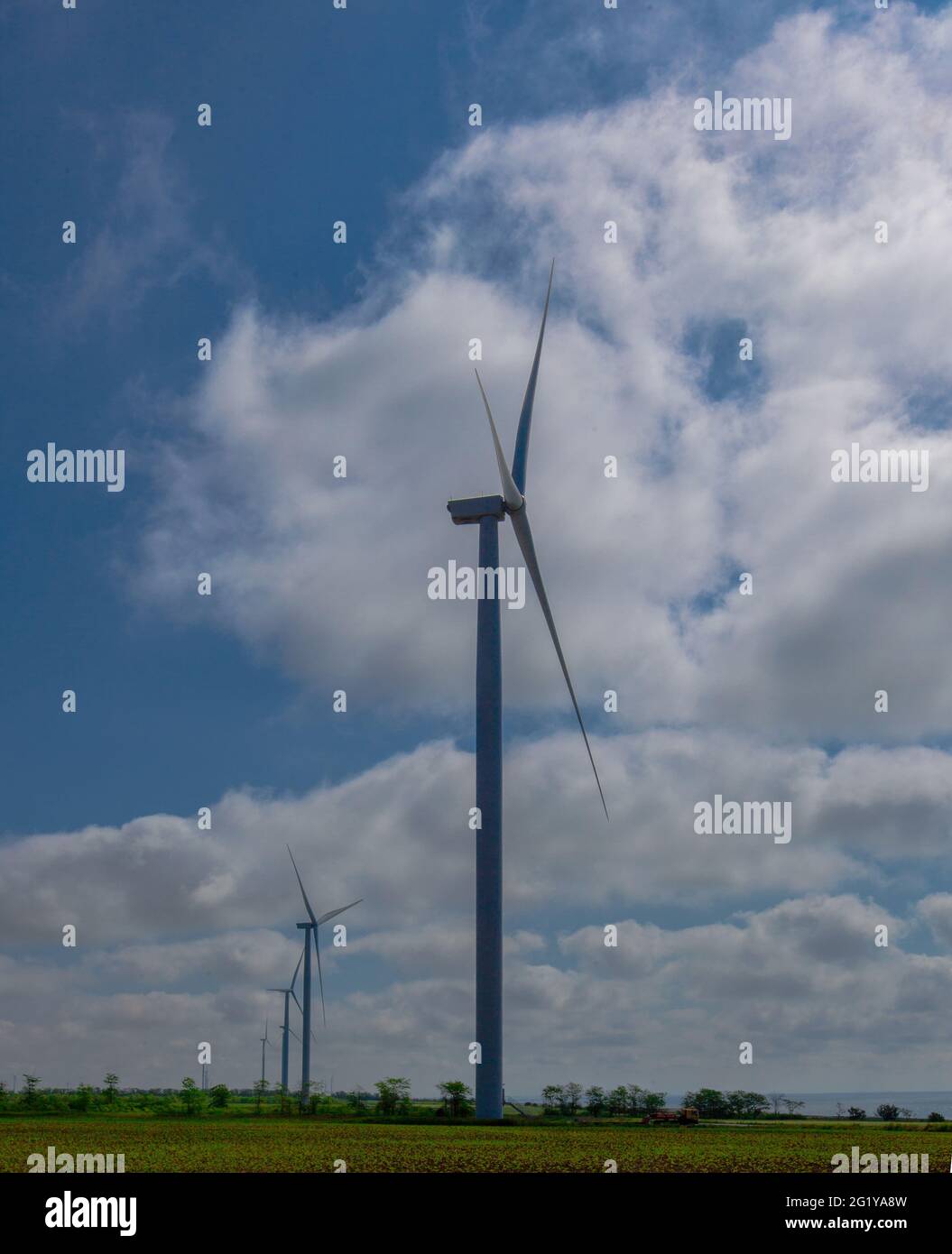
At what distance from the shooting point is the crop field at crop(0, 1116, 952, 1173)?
39.9 meters

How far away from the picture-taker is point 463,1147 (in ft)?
154

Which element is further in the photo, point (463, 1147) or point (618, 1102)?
point (618, 1102)

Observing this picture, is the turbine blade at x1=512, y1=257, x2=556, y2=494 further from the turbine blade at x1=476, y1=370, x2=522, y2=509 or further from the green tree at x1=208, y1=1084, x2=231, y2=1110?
the green tree at x1=208, y1=1084, x2=231, y2=1110

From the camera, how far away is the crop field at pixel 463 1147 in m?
39.9

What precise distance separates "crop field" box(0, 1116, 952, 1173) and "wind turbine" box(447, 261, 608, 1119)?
15.6 feet

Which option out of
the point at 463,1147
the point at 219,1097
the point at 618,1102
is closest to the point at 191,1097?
the point at 219,1097

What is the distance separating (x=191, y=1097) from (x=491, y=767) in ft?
167

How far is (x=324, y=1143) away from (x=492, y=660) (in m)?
29.7

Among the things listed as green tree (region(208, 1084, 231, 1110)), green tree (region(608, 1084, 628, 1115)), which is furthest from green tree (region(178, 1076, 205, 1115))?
green tree (region(608, 1084, 628, 1115))

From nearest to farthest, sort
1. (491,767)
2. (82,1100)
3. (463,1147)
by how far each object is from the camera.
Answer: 1. (463,1147)
2. (491,767)
3. (82,1100)

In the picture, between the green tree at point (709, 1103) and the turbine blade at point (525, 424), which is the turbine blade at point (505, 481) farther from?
the green tree at point (709, 1103)

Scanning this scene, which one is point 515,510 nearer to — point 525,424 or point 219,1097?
point 525,424
